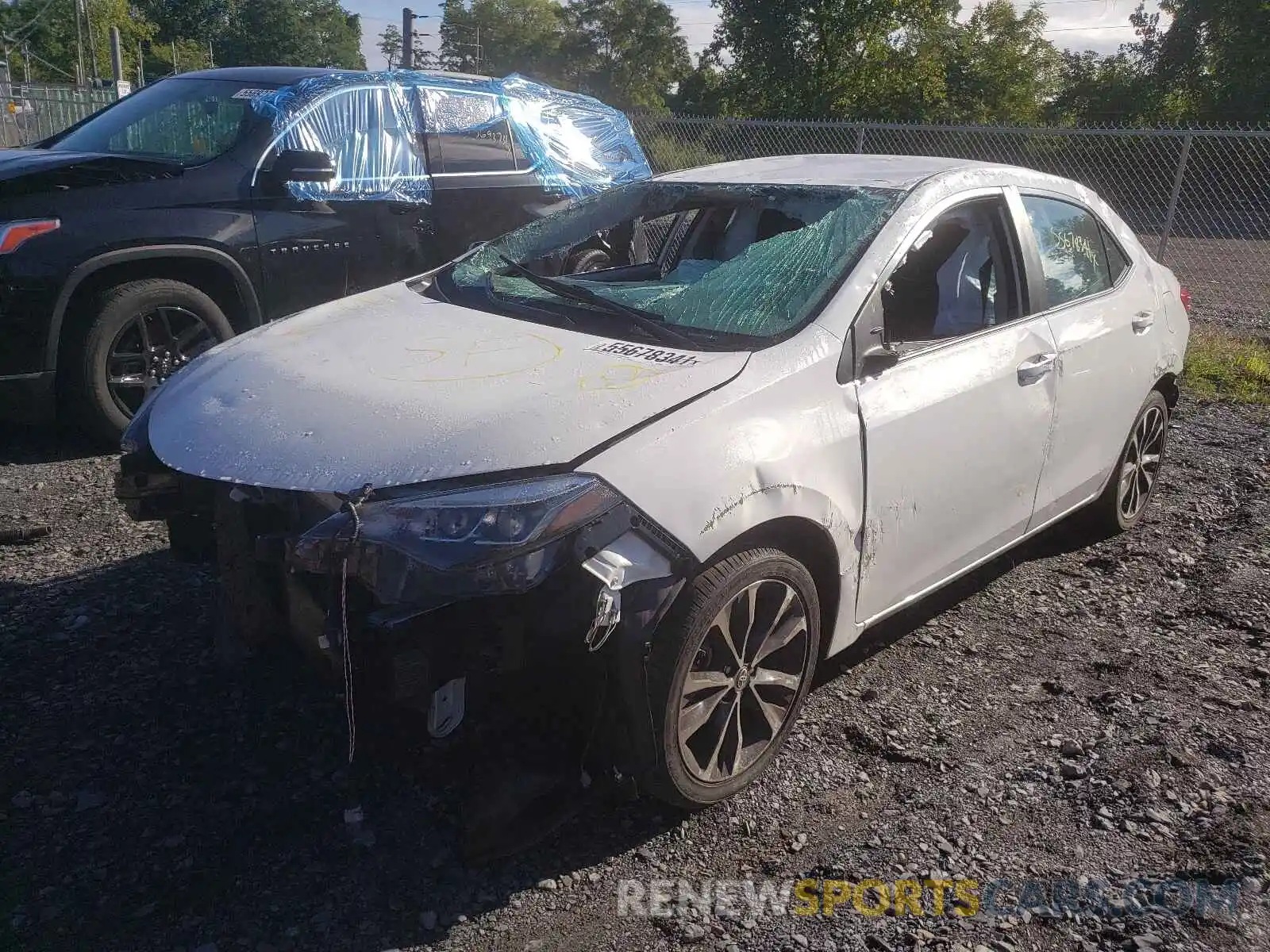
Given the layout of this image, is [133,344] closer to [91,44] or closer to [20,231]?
[20,231]

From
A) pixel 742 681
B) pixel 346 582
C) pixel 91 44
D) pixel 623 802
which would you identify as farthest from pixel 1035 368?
pixel 91 44

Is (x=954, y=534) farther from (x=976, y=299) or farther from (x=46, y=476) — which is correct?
(x=46, y=476)

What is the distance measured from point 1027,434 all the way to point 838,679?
1084mm

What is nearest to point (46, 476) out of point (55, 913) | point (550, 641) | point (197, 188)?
point (197, 188)

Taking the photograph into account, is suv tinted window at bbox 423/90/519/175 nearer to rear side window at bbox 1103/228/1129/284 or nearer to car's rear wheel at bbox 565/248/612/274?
car's rear wheel at bbox 565/248/612/274

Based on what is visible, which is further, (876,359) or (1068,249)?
(1068,249)

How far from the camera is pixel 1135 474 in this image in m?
4.94

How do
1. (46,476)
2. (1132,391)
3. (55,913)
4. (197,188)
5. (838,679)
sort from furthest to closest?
1. (197,188)
2. (46,476)
3. (1132,391)
4. (838,679)
5. (55,913)

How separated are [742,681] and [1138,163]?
14995 mm

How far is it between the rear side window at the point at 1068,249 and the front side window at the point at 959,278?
8.8 inches

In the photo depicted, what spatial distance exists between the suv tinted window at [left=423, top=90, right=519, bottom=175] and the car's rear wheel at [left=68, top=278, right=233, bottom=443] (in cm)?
182


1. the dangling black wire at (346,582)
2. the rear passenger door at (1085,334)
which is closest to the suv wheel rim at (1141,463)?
the rear passenger door at (1085,334)

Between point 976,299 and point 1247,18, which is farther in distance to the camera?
point 1247,18

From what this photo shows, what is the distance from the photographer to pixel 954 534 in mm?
3539
